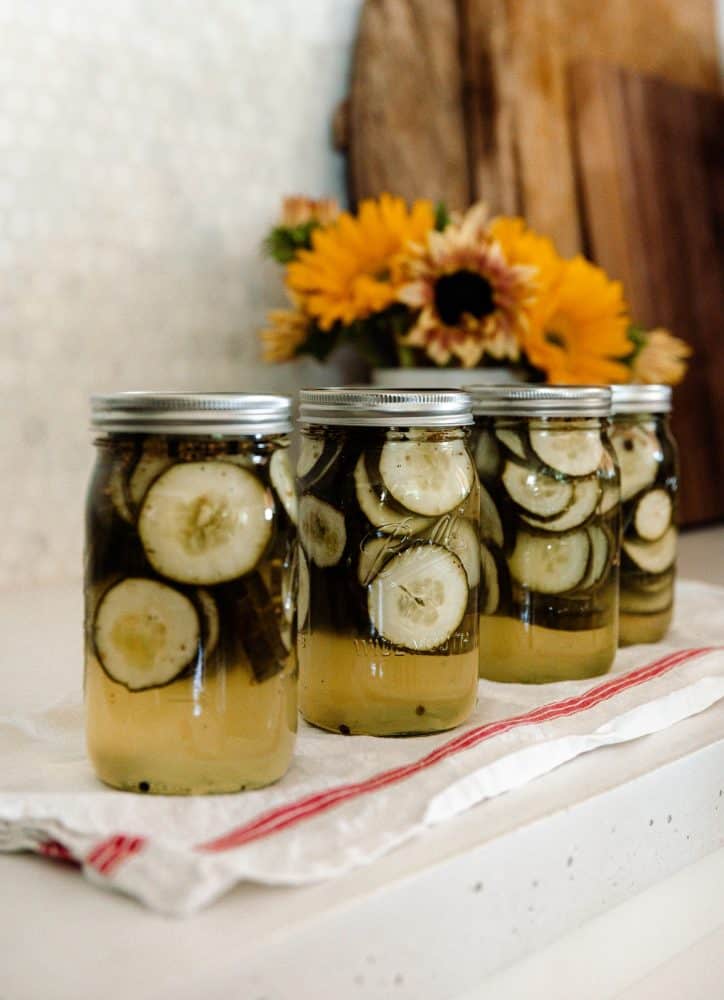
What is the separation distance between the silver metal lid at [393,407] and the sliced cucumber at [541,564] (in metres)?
0.12

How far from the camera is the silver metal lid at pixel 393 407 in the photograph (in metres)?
0.56

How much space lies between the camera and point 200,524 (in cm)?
48

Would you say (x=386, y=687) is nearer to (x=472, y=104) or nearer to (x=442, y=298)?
(x=442, y=298)

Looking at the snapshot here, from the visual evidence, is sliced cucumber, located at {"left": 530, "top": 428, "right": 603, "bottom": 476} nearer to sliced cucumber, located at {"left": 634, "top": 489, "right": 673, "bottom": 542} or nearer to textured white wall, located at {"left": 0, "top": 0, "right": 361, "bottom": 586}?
sliced cucumber, located at {"left": 634, "top": 489, "right": 673, "bottom": 542}

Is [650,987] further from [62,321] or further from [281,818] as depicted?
[62,321]

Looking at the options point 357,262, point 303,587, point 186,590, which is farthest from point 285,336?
point 186,590

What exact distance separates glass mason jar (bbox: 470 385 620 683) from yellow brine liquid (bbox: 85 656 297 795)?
21cm

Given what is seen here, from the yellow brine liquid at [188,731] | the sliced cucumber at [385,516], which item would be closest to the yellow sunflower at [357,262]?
the sliced cucumber at [385,516]

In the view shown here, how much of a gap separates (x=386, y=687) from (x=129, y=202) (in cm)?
67

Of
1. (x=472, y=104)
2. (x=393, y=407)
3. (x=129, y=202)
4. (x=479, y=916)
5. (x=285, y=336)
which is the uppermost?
(x=472, y=104)

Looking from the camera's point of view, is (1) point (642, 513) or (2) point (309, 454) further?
(1) point (642, 513)

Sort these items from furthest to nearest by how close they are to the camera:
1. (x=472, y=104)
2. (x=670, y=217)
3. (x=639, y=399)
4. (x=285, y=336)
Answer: (x=670, y=217) < (x=472, y=104) < (x=285, y=336) < (x=639, y=399)

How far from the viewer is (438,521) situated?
576mm

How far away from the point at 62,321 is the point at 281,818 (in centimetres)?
68
